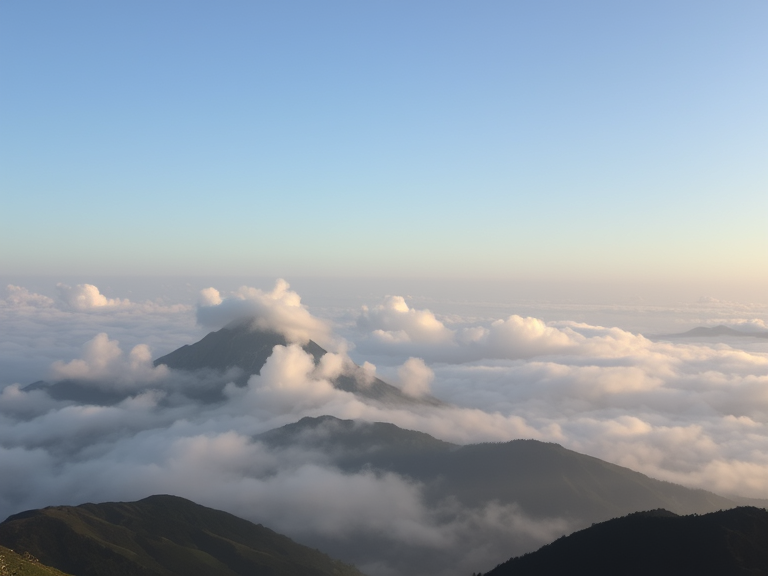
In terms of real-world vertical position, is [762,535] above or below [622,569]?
above

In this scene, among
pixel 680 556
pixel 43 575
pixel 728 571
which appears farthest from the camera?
pixel 680 556

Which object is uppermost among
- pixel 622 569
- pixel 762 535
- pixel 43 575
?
pixel 43 575

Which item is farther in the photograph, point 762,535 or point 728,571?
point 762,535

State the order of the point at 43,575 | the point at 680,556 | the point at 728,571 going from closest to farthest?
the point at 43,575, the point at 728,571, the point at 680,556

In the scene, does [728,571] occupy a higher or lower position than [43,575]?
lower

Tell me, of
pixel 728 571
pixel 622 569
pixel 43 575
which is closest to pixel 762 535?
pixel 728 571

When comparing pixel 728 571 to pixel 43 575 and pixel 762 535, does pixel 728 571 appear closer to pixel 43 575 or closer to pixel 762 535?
pixel 762 535

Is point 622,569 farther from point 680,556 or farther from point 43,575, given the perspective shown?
point 43,575

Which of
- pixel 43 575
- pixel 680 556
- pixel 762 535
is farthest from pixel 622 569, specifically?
pixel 43 575

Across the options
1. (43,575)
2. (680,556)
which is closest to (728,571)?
(680,556)
